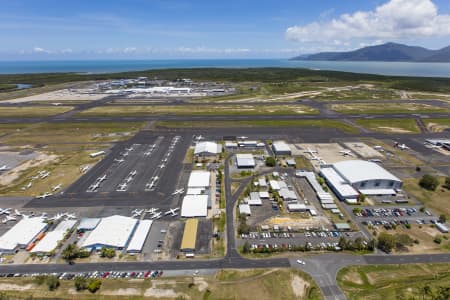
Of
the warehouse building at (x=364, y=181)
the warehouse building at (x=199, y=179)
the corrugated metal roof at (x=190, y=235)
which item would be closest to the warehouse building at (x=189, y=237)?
the corrugated metal roof at (x=190, y=235)

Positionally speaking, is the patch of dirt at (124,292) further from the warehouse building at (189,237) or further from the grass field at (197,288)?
the warehouse building at (189,237)

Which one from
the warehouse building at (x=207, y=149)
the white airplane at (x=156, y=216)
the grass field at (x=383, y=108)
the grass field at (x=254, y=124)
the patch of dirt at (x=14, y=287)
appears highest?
the grass field at (x=383, y=108)

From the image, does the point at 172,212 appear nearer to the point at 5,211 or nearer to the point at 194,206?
the point at 194,206

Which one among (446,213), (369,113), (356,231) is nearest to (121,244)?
(356,231)

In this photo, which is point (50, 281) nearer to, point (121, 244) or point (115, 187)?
point (121, 244)

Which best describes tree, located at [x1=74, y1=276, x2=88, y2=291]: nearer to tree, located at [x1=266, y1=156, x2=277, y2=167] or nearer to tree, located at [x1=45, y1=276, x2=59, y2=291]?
tree, located at [x1=45, y1=276, x2=59, y2=291]

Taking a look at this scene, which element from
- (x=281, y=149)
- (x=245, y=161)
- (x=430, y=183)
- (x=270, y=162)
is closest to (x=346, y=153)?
(x=281, y=149)
